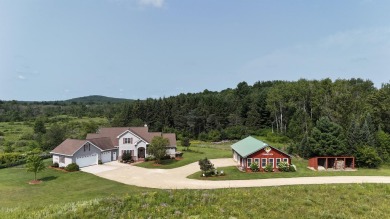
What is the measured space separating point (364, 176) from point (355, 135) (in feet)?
30.3

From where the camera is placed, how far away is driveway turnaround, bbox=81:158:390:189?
25206mm

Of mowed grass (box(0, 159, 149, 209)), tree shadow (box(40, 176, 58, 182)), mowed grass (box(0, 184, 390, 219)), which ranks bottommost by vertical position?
tree shadow (box(40, 176, 58, 182))

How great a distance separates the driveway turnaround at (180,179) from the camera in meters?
25.2

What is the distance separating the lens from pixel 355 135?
35.8m

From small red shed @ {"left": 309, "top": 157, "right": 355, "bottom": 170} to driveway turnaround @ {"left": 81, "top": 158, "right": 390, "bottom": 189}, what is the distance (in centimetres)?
599

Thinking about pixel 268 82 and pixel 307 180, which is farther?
pixel 268 82

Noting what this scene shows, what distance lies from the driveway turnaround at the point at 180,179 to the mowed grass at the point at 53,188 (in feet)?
6.71

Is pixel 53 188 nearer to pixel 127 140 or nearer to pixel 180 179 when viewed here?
pixel 180 179

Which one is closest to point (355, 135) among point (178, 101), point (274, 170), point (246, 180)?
point (274, 170)

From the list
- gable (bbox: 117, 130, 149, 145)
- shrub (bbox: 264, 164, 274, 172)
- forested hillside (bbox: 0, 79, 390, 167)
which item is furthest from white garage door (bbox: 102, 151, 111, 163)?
forested hillside (bbox: 0, 79, 390, 167)

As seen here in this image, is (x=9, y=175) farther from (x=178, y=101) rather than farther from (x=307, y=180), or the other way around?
(x=178, y=101)

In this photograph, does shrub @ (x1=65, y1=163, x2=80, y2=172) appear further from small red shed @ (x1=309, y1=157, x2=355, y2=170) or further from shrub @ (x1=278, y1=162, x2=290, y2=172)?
small red shed @ (x1=309, y1=157, x2=355, y2=170)

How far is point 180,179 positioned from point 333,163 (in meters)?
19.5

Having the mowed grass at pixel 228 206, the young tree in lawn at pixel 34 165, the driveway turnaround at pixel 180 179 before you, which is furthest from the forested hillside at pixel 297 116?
the young tree in lawn at pixel 34 165
